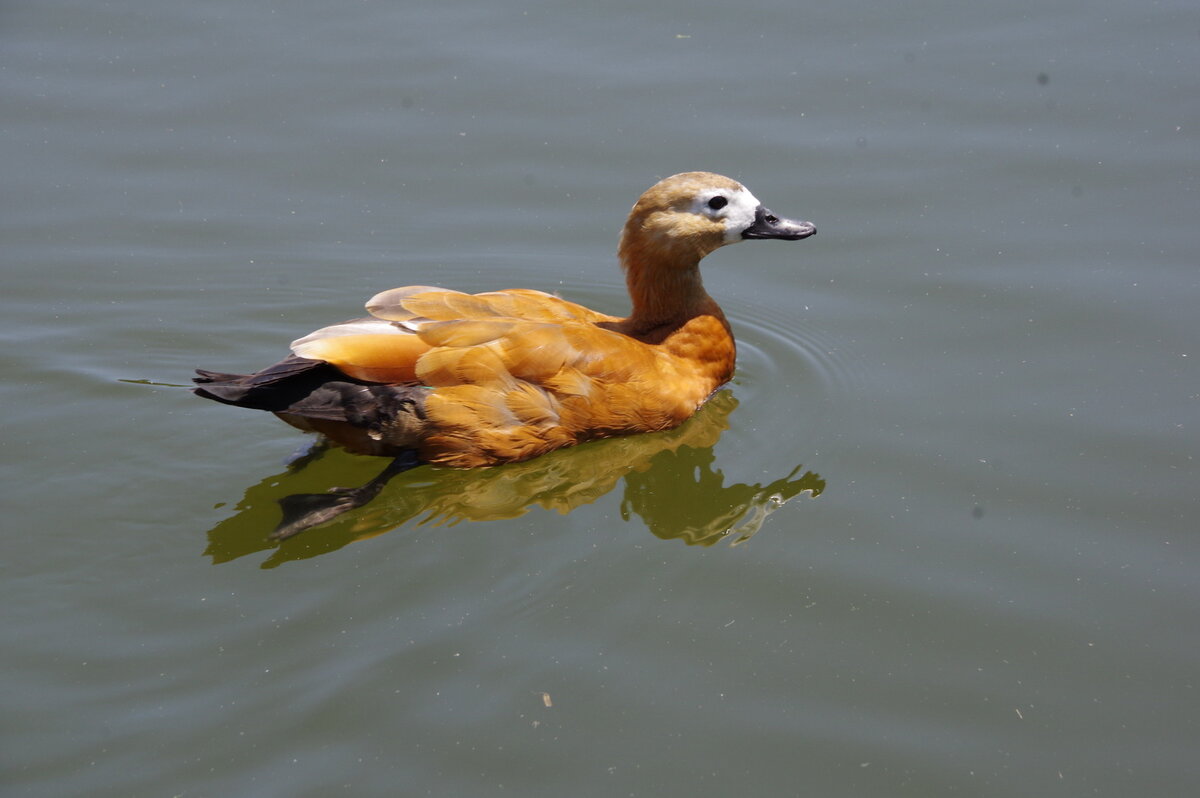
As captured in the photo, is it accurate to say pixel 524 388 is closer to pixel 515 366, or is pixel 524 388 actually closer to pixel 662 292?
pixel 515 366

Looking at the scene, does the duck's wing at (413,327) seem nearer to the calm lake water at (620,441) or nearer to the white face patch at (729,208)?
the calm lake water at (620,441)

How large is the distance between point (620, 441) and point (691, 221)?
1.17 m

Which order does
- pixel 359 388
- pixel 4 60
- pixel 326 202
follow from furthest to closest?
pixel 4 60 → pixel 326 202 → pixel 359 388

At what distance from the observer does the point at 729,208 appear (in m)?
6.80

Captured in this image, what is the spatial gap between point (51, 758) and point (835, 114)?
617 cm

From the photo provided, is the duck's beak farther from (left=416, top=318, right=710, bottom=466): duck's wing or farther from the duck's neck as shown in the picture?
(left=416, top=318, right=710, bottom=466): duck's wing

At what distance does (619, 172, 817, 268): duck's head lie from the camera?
673 centimetres

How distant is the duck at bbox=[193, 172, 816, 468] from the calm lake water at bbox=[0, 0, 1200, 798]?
234 mm

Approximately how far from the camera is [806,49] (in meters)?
9.30

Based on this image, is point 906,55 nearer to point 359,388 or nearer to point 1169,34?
point 1169,34

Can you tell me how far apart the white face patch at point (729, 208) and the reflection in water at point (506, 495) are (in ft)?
3.55

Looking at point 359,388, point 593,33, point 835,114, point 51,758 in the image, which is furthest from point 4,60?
point 51,758

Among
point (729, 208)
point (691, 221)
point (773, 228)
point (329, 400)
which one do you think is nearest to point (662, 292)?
point (691, 221)

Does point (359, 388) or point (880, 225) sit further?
point (880, 225)
